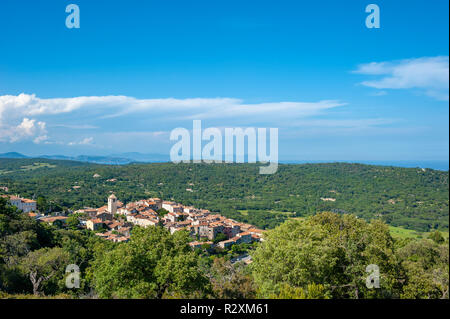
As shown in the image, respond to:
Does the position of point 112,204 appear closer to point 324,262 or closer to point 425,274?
point 324,262

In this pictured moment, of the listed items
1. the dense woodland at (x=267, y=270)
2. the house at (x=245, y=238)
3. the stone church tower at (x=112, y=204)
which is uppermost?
the dense woodland at (x=267, y=270)

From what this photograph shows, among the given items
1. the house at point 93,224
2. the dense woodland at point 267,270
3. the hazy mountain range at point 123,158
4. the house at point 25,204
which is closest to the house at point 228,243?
the house at point 93,224

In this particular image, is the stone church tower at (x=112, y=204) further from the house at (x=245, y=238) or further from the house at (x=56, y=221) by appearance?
the house at (x=245, y=238)

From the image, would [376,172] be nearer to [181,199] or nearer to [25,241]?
[181,199]

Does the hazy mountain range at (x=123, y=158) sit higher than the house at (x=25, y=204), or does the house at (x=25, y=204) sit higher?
the hazy mountain range at (x=123, y=158)

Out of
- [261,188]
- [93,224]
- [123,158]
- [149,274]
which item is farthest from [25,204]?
[123,158]
